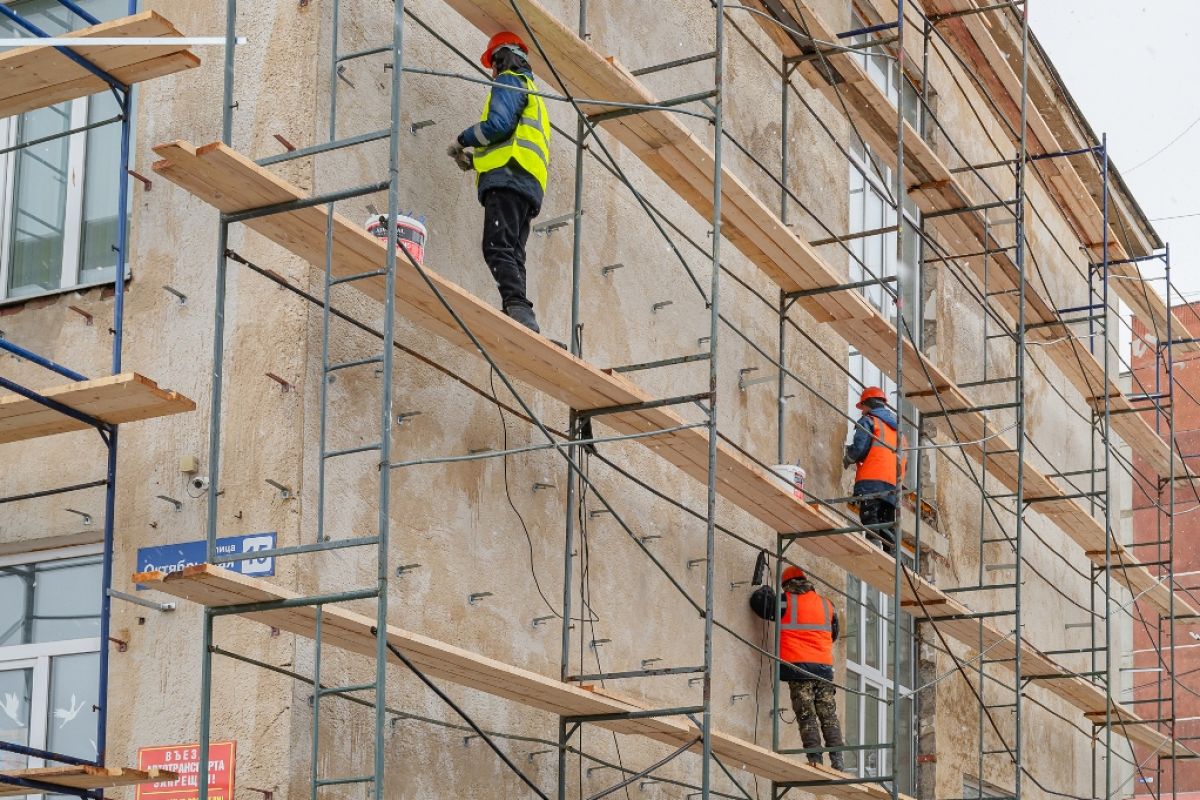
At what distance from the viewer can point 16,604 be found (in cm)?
1068

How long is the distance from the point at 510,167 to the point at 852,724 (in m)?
7.70

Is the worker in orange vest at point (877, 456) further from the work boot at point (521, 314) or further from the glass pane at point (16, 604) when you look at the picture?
the glass pane at point (16, 604)

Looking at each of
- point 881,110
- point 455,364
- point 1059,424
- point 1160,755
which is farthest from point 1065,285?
point 455,364

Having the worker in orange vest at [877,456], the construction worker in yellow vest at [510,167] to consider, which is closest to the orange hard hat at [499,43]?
the construction worker in yellow vest at [510,167]

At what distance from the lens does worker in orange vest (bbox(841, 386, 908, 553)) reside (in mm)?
15453

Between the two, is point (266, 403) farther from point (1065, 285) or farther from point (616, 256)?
point (1065, 285)

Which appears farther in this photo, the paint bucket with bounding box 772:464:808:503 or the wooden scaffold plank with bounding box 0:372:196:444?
the paint bucket with bounding box 772:464:808:503

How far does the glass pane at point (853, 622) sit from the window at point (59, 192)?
7993mm

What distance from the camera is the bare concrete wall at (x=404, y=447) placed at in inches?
388

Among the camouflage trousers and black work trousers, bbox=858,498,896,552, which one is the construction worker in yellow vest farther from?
black work trousers, bbox=858,498,896,552

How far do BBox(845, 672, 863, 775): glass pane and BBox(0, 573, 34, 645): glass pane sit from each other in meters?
8.02

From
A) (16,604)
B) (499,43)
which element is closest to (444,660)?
(16,604)

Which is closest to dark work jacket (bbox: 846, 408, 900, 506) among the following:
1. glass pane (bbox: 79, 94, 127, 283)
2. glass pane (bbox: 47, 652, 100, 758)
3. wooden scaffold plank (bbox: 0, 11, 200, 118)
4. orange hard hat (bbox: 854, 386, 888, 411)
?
orange hard hat (bbox: 854, 386, 888, 411)

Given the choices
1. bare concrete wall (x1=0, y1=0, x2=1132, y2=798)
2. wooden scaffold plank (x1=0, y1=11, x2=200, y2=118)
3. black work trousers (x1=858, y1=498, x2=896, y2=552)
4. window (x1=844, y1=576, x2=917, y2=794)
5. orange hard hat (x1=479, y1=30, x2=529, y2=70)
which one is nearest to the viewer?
wooden scaffold plank (x1=0, y1=11, x2=200, y2=118)
